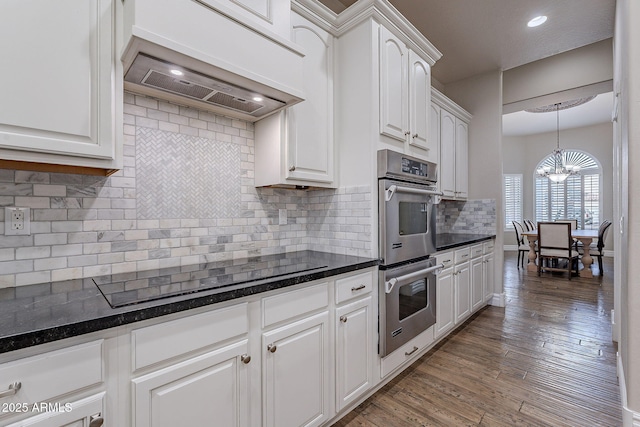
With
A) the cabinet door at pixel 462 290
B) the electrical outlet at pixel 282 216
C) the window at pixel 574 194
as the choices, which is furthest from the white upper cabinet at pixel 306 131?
the window at pixel 574 194

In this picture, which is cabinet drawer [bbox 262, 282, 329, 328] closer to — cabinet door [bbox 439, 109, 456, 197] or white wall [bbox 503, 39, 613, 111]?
cabinet door [bbox 439, 109, 456, 197]

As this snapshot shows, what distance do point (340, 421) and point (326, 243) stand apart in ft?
3.66

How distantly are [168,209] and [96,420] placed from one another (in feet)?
3.35

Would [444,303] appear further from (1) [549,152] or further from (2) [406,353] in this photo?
(1) [549,152]

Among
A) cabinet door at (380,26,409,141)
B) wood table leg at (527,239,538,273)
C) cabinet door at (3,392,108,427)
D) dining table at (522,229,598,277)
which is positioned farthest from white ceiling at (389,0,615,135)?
wood table leg at (527,239,538,273)

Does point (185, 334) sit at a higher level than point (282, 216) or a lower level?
lower

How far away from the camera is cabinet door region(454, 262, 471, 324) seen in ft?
9.58

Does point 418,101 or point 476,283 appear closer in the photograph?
point 418,101

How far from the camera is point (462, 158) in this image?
3867 mm

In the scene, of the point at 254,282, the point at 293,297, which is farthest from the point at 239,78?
the point at 293,297

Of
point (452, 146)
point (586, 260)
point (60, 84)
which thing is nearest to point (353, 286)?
point (60, 84)

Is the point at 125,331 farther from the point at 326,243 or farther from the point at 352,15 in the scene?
the point at 352,15

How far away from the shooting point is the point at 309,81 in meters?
1.95

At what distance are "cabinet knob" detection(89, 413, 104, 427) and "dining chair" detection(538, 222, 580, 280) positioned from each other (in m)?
6.53
